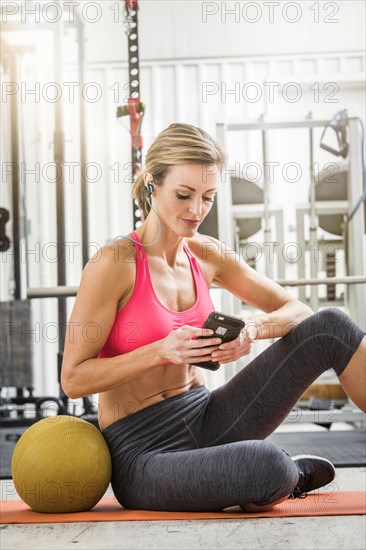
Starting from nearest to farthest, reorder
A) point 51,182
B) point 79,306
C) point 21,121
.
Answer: point 79,306
point 21,121
point 51,182

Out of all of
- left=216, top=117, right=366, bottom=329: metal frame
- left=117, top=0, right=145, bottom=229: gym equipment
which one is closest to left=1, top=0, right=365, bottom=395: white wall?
left=216, top=117, right=366, bottom=329: metal frame

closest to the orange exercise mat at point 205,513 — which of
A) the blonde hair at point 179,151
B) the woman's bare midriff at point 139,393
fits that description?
the woman's bare midriff at point 139,393

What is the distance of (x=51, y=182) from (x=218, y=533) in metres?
4.25

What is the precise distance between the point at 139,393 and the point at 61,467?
0.86ft

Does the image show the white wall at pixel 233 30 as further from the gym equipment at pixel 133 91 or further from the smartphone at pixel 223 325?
the smartphone at pixel 223 325

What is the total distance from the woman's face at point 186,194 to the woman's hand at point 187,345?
304 millimetres

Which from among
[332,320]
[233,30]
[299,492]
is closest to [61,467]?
[299,492]

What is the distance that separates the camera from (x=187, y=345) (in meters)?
1.72

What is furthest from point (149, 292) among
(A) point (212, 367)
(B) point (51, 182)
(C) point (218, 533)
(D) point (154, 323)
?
(B) point (51, 182)

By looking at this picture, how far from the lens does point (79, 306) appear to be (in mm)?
1814

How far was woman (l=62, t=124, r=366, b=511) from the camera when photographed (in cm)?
173

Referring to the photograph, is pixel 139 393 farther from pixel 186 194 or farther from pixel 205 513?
pixel 186 194

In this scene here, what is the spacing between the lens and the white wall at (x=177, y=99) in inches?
215

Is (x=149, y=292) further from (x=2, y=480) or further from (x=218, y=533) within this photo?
(x=2, y=480)
